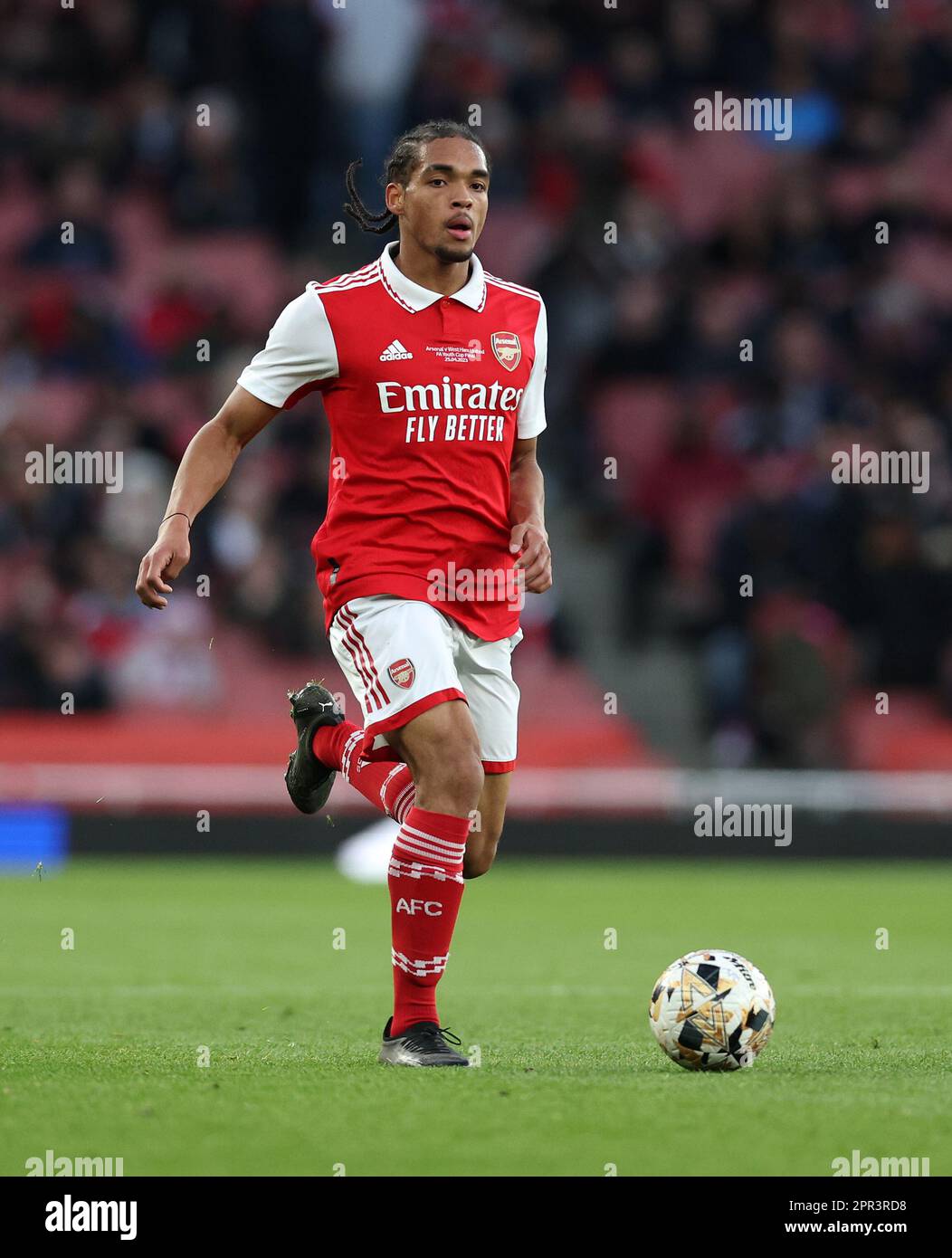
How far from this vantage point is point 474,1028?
7285 millimetres

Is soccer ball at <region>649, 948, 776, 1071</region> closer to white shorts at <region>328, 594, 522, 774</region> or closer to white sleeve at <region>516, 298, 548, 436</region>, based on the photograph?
white shorts at <region>328, 594, 522, 774</region>

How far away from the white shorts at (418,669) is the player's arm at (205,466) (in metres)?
0.53

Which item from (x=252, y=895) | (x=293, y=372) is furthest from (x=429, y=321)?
(x=252, y=895)

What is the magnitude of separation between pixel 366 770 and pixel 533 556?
1011 millimetres

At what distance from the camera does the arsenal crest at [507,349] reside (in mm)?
6570

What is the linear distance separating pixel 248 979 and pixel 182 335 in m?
9.91

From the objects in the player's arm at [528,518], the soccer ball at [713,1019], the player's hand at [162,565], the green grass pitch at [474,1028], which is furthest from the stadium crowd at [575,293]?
the soccer ball at [713,1019]

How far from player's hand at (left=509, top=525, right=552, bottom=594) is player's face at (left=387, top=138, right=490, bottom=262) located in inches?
33.1

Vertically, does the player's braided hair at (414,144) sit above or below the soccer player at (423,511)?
above

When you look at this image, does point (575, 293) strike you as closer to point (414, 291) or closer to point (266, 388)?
point (414, 291)

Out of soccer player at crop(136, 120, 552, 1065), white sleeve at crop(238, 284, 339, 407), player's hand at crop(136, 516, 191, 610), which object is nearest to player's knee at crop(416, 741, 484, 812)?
soccer player at crop(136, 120, 552, 1065)

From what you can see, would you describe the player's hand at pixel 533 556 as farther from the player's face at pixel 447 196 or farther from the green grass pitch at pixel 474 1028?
the green grass pitch at pixel 474 1028

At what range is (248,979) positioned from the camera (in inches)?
355

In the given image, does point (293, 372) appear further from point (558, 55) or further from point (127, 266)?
point (558, 55)
